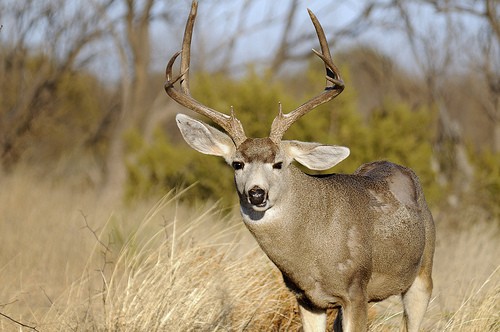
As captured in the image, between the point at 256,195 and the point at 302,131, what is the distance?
8.40m

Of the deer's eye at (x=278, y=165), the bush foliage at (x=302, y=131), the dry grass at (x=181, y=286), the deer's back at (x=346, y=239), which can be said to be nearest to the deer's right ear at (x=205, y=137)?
the deer's eye at (x=278, y=165)

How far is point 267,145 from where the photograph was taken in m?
5.21

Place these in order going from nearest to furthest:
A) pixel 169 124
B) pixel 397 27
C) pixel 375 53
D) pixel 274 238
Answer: pixel 274 238 < pixel 397 27 < pixel 375 53 < pixel 169 124

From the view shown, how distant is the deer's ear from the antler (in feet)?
0.98

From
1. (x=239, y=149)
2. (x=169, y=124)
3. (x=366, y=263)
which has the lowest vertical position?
(x=169, y=124)

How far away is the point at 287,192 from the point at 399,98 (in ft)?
44.5

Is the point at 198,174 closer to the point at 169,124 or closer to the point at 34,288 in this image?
the point at 34,288

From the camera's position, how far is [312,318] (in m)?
5.61

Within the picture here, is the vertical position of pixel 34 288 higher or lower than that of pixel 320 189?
lower

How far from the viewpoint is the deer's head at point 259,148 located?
5.07 meters

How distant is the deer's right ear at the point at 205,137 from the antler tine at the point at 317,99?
0.28 meters

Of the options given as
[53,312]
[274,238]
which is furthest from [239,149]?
[53,312]

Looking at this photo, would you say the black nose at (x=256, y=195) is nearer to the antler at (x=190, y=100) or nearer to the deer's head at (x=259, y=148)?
the deer's head at (x=259, y=148)

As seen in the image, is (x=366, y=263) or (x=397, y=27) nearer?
(x=366, y=263)
